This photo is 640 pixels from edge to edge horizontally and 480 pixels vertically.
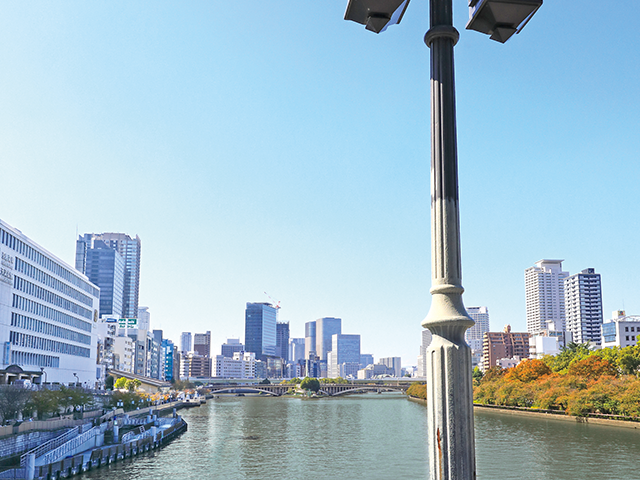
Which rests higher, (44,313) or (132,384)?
(44,313)

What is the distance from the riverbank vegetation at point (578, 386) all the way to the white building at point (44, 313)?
65.6 m

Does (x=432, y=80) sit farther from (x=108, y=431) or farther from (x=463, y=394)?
(x=108, y=431)

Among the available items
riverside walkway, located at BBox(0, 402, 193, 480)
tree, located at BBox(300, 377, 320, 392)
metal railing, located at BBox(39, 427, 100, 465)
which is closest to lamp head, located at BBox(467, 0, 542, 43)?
riverside walkway, located at BBox(0, 402, 193, 480)

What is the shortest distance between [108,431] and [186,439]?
26.2ft

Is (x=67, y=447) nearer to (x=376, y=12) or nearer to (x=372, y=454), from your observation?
(x=372, y=454)

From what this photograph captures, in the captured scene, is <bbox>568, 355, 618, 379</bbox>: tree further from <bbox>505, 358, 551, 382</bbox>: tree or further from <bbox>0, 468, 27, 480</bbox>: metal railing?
<bbox>0, 468, 27, 480</bbox>: metal railing

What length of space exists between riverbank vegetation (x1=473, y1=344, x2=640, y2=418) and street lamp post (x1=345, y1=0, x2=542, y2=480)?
65045 millimetres

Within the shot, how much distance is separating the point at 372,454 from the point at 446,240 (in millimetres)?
45326

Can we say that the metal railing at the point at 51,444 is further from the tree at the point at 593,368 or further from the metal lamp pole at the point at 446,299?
the tree at the point at 593,368

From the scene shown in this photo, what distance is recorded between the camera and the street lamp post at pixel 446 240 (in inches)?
205

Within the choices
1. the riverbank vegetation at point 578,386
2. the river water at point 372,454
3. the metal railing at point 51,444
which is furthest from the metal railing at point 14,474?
the riverbank vegetation at point 578,386

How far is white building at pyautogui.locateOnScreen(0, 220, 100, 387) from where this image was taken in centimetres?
6525

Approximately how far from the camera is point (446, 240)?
5492 mm

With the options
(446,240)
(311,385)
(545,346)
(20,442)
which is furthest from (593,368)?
(311,385)
